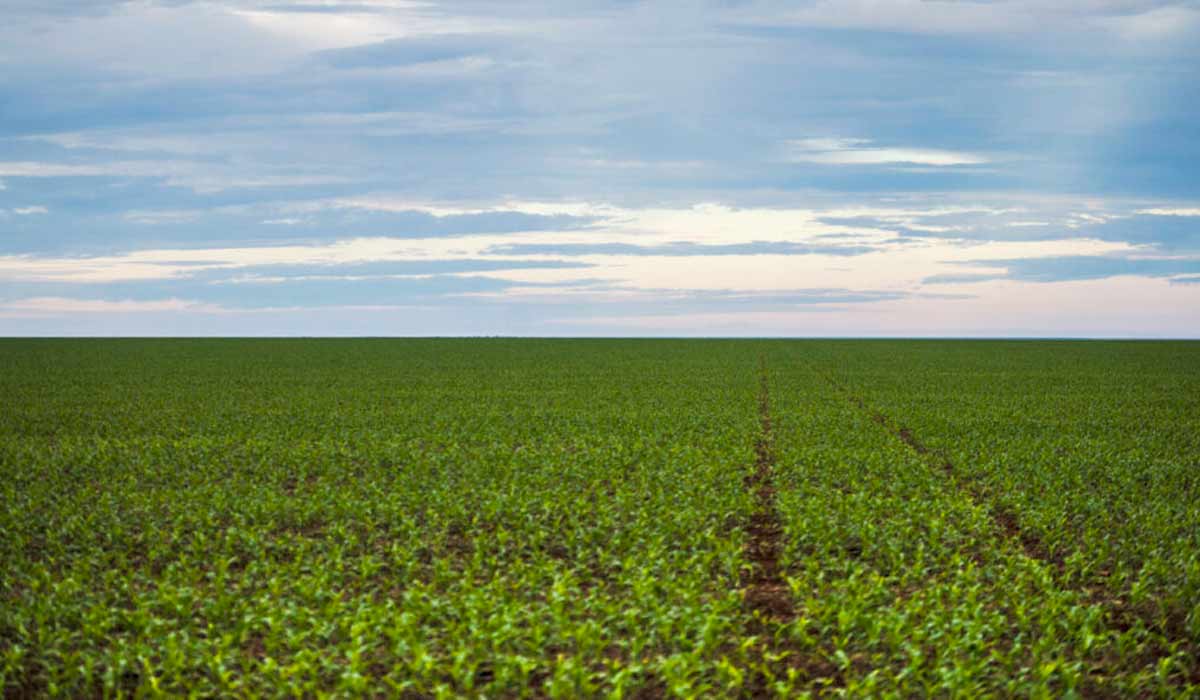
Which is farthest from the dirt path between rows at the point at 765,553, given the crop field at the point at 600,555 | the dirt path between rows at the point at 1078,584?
the dirt path between rows at the point at 1078,584

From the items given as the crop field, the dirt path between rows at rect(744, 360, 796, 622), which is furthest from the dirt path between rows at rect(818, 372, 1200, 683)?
the dirt path between rows at rect(744, 360, 796, 622)

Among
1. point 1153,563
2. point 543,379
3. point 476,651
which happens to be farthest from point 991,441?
point 543,379

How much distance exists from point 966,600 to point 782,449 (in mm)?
12190

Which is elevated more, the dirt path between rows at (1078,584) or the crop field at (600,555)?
the crop field at (600,555)

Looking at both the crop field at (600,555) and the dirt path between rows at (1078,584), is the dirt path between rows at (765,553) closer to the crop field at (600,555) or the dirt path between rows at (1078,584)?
the crop field at (600,555)

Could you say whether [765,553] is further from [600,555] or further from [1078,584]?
[1078,584]

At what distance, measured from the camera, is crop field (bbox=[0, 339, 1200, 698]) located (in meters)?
9.05

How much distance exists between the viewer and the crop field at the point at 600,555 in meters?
9.05

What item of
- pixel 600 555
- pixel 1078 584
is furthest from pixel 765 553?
pixel 1078 584

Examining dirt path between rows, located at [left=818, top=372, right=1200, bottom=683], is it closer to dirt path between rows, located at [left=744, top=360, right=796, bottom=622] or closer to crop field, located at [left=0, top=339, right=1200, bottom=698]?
crop field, located at [left=0, top=339, right=1200, bottom=698]

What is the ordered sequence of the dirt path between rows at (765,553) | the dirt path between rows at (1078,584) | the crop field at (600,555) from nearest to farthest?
the crop field at (600,555) < the dirt path between rows at (1078,584) < the dirt path between rows at (765,553)

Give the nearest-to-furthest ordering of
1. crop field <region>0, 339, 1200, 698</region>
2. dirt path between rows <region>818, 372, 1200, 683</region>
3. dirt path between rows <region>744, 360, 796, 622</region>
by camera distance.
Result: 1. crop field <region>0, 339, 1200, 698</region>
2. dirt path between rows <region>818, 372, 1200, 683</region>
3. dirt path between rows <region>744, 360, 796, 622</region>

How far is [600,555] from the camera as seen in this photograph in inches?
503

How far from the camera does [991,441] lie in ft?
80.6
